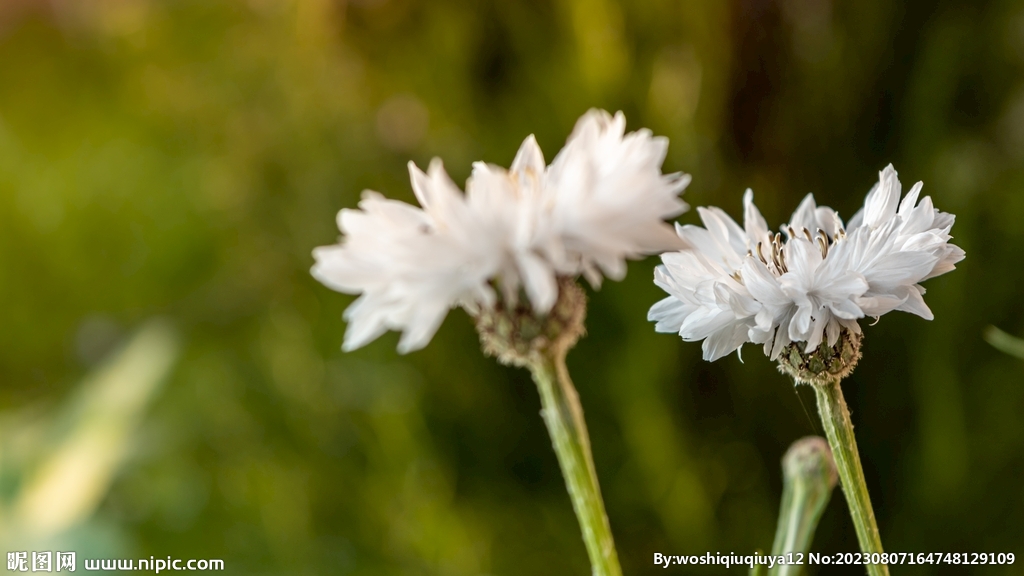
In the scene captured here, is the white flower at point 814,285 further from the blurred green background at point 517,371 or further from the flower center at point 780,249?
the blurred green background at point 517,371

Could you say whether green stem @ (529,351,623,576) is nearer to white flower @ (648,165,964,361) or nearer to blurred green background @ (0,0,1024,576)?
white flower @ (648,165,964,361)

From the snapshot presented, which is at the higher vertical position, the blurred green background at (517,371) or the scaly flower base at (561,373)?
the blurred green background at (517,371)

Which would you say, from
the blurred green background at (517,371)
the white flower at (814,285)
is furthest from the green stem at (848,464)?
the blurred green background at (517,371)

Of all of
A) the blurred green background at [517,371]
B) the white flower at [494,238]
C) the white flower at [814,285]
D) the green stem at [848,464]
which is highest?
the blurred green background at [517,371]

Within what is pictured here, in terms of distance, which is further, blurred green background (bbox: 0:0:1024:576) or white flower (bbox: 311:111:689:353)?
blurred green background (bbox: 0:0:1024:576)

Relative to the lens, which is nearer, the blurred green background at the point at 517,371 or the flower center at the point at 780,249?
the flower center at the point at 780,249

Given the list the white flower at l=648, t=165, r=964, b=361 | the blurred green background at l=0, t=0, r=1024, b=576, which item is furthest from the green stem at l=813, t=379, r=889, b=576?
the blurred green background at l=0, t=0, r=1024, b=576

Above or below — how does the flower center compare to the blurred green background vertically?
below
